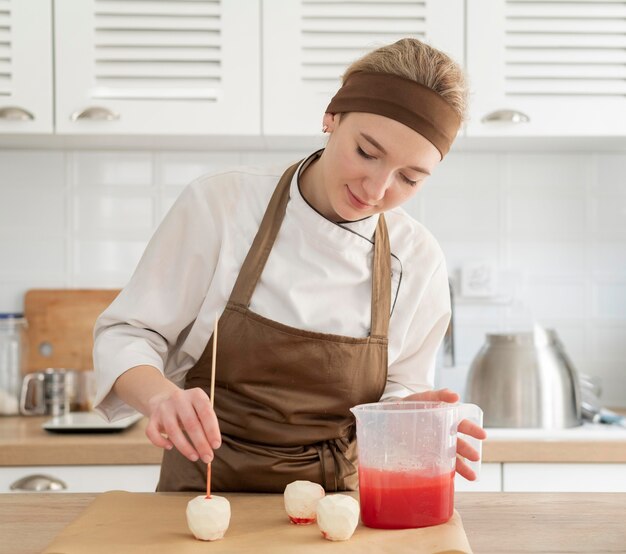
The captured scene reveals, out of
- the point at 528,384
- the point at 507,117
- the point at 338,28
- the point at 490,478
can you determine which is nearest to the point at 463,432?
the point at 490,478

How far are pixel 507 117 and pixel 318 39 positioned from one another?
535mm

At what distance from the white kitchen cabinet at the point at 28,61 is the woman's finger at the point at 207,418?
1489 millimetres

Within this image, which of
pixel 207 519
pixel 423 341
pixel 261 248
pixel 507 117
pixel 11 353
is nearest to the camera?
pixel 207 519

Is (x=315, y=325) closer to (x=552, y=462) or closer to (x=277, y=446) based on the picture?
(x=277, y=446)

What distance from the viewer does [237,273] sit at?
1368 millimetres

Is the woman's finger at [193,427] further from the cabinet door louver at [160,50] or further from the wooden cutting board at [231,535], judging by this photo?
the cabinet door louver at [160,50]

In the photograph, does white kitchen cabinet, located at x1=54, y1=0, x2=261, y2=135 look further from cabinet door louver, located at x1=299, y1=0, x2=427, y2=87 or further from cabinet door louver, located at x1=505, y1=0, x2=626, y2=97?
cabinet door louver, located at x1=505, y1=0, x2=626, y2=97

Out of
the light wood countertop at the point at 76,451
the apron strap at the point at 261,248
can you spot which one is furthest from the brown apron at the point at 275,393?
the light wood countertop at the point at 76,451

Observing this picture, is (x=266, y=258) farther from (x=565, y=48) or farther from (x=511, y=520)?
(x=565, y=48)

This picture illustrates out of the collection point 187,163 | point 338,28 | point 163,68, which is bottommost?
point 187,163

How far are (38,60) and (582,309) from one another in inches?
67.2

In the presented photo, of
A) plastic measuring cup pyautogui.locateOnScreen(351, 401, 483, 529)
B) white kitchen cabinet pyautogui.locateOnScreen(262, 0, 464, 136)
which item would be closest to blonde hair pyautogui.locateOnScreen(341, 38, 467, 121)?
plastic measuring cup pyautogui.locateOnScreen(351, 401, 483, 529)

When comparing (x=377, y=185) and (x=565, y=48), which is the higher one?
(x=565, y=48)

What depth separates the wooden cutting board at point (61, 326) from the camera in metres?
2.54
